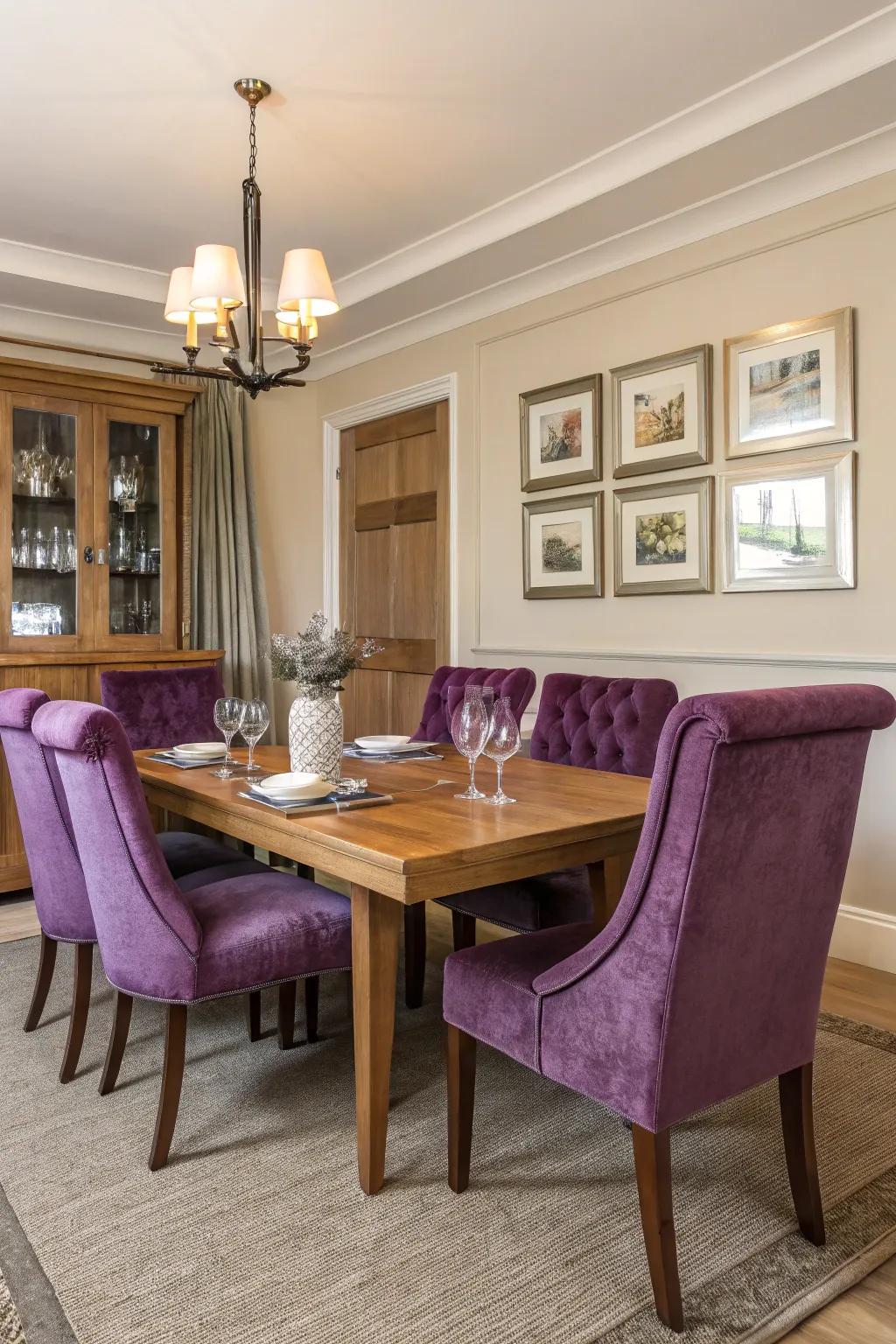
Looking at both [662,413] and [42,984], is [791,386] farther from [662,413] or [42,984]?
[42,984]

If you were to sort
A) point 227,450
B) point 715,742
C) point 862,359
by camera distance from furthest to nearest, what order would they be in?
1. point 227,450
2. point 862,359
3. point 715,742

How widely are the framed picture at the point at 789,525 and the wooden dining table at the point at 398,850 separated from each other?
1.23 meters

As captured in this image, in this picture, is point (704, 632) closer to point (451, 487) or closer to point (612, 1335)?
point (451, 487)

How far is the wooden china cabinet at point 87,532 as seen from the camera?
3969mm

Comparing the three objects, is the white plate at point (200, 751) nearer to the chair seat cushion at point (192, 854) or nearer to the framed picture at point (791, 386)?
the chair seat cushion at point (192, 854)

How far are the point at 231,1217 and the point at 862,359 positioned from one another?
2816 millimetres

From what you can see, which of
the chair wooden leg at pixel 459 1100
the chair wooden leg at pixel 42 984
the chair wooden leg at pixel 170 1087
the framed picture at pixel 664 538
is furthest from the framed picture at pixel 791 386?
the chair wooden leg at pixel 42 984

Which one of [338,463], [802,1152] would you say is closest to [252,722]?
[802,1152]

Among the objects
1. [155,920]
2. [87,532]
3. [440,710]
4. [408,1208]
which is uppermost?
[87,532]

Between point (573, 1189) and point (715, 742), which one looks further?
point (573, 1189)

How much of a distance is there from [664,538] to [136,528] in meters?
2.38

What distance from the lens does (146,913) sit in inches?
72.2

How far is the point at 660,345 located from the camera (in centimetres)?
350

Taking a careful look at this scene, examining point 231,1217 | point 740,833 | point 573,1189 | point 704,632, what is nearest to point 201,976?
point 231,1217
